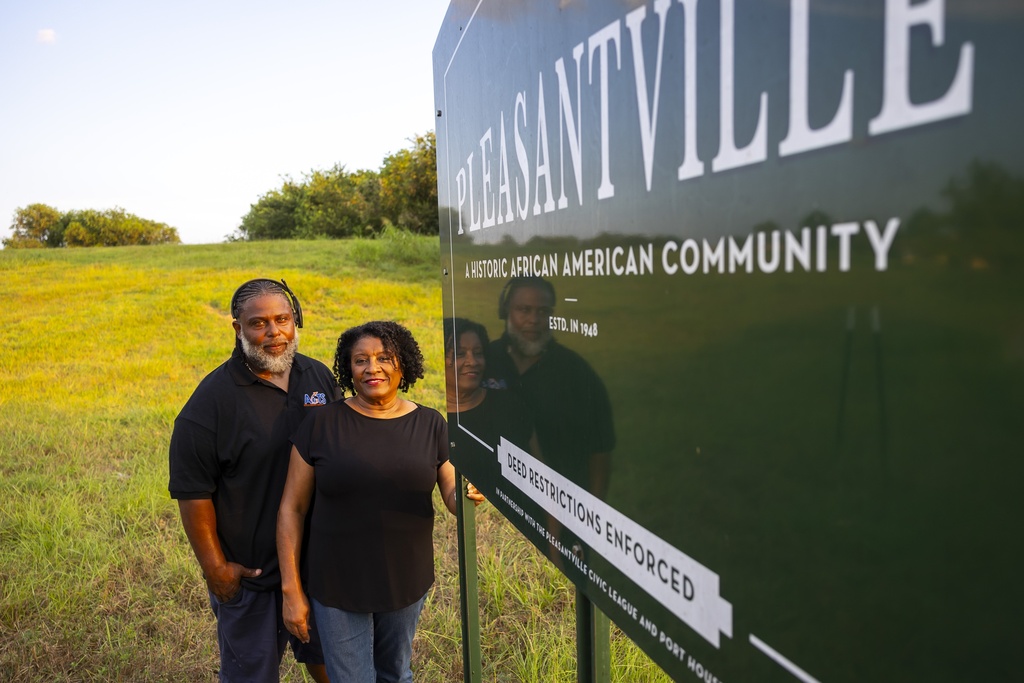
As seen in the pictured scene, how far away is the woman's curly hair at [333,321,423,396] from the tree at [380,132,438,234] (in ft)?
73.4

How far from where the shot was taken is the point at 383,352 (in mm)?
2629

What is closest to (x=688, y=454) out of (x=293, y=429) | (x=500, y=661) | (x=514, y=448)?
(x=514, y=448)

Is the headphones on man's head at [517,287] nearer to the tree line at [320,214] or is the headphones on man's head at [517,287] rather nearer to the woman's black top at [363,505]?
the woman's black top at [363,505]

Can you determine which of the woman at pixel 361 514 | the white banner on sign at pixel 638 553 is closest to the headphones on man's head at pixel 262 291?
the woman at pixel 361 514

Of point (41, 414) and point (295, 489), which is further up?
point (295, 489)

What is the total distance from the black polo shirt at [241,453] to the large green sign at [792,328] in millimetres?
1705

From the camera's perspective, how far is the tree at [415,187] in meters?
24.8

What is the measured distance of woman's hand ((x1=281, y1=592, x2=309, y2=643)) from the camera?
2553 millimetres

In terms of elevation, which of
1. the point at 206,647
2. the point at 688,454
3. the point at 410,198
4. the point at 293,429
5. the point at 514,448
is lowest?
the point at 206,647

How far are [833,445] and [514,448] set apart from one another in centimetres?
96

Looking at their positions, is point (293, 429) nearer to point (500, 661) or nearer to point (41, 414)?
point (500, 661)

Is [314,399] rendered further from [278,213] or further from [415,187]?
[278,213]

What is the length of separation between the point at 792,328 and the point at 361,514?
80.6 inches

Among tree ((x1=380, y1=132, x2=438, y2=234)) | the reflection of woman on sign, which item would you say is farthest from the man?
tree ((x1=380, y1=132, x2=438, y2=234))
